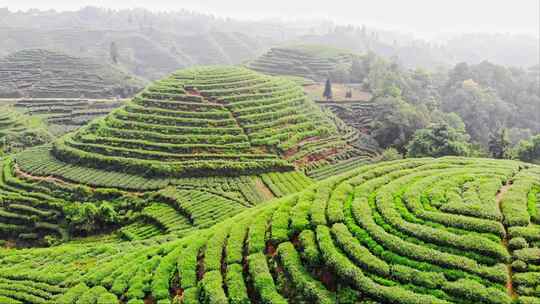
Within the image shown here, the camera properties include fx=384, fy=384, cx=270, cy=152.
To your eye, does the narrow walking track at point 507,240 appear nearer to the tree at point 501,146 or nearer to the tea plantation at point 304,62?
the tree at point 501,146

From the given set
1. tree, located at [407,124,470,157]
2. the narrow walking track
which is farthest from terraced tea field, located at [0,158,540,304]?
tree, located at [407,124,470,157]

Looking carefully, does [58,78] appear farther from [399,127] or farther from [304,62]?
[399,127]

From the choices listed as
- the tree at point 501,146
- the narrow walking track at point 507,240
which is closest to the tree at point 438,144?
the tree at point 501,146

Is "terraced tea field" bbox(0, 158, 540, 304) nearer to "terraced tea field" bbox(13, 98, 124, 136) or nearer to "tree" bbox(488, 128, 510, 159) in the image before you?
"tree" bbox(488, 128, 510, 159)

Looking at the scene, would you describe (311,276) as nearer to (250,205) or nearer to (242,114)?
(250,205)

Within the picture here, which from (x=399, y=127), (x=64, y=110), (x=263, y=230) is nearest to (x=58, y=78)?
(x=64, y=110)

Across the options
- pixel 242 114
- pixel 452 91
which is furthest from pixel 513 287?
pixel 452 91
